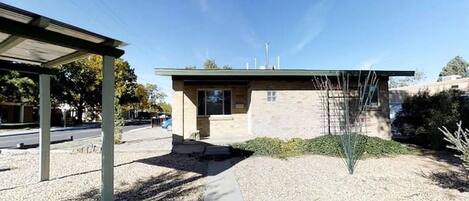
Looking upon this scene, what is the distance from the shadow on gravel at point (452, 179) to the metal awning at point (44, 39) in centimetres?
717

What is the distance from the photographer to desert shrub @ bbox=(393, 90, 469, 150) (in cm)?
1113

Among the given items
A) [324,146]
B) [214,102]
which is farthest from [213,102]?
[324,146]

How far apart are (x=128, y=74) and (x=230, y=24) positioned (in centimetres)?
2734

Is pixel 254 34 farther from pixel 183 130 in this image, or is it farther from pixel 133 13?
pixel 183 130

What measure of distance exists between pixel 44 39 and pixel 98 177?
4.17 meters

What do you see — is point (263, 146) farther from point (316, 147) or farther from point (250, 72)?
point (250, 72)

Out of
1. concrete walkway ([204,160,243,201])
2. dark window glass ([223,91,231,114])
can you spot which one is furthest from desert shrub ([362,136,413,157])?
dark window glass ([223,91,231,114])

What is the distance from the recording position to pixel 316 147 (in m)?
10.8

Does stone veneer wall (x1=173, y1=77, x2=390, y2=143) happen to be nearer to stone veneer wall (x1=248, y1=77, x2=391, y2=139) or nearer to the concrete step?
stone veneer wall (x1=248, y1=77, x2=391, y2=139)

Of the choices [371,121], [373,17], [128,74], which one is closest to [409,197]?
[371,121]

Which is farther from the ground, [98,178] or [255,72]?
[255,72]

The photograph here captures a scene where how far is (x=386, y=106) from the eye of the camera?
14.0 metres

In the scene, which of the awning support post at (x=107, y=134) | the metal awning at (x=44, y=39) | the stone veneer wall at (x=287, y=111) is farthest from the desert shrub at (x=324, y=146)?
the metal awning at (x=44, y=39)

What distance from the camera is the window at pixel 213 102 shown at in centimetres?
1432
